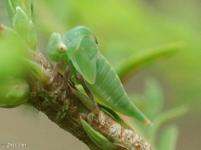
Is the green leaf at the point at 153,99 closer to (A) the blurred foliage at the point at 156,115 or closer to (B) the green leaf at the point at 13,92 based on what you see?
(A) the blurred foliage at the point at 156,115

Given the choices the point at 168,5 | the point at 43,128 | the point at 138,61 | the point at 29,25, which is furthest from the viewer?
the point at 43,128

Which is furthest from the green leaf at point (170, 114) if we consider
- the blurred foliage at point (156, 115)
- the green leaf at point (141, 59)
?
the green leaf at point (141, 59)

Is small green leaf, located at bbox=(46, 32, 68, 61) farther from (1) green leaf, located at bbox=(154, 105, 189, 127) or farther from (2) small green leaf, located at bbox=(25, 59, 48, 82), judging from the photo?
(1) green leaf, located at bbox=(154, 105, 189, 127)

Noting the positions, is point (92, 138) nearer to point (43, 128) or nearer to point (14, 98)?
point (14, 98)

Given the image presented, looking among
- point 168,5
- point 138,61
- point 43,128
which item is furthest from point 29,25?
point 43,128

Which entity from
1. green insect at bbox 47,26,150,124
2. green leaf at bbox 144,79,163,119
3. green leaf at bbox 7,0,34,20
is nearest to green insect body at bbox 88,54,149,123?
green insect at bbox 47,26,150,124

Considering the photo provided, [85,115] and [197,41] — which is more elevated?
[197,41]
